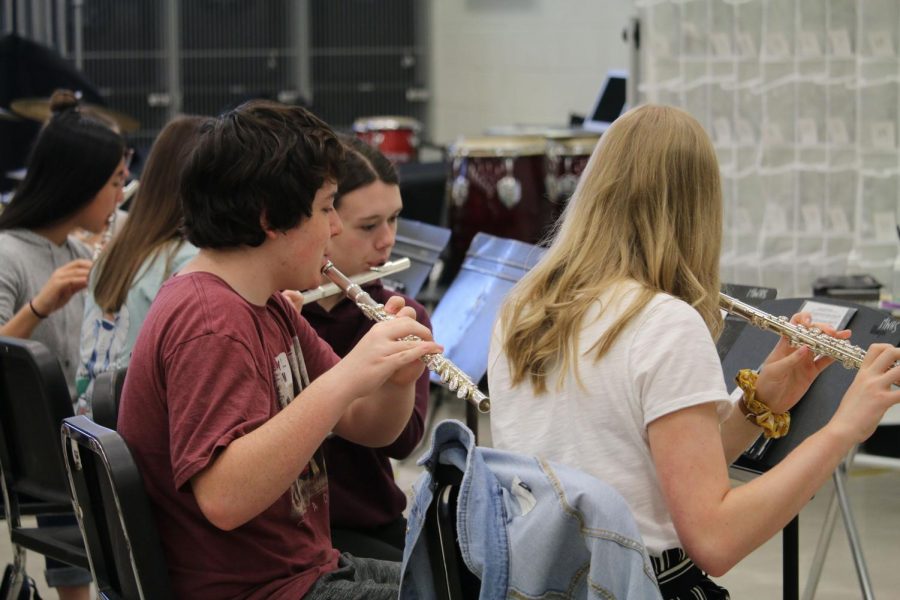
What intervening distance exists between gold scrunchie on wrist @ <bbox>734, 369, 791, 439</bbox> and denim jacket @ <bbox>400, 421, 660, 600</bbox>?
532mm

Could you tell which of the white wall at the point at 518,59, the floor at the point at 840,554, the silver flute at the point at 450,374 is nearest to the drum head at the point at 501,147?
the floor at the point at 840,554

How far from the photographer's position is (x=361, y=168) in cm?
217

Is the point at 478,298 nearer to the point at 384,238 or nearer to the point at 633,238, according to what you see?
the point at 384,238

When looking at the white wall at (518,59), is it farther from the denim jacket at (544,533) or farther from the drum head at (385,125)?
the denim jacket at (544,533)

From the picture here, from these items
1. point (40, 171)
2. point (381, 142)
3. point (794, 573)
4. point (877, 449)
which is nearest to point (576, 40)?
point (381, 142)

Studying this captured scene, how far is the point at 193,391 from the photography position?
1363 millimetres

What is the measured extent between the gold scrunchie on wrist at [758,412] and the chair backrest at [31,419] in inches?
43.3

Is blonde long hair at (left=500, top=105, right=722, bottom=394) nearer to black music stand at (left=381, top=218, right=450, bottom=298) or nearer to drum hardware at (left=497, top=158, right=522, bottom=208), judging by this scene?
black music stand at (left=381, top=218, right=450, bottom=298)

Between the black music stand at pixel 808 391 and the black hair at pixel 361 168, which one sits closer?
the black music stand at pixel 808 391

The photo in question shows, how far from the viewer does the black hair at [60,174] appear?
103 inches

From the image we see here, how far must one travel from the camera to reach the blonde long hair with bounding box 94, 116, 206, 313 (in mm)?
2283

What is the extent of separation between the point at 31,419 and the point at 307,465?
777mm

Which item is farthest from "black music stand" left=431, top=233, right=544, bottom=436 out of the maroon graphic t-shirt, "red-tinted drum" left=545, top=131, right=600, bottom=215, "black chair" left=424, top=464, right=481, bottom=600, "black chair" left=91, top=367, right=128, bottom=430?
"red-tinted drum" left=545, top=131, right=600, bottom=215

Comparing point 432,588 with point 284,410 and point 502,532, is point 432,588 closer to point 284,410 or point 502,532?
point 502,532
